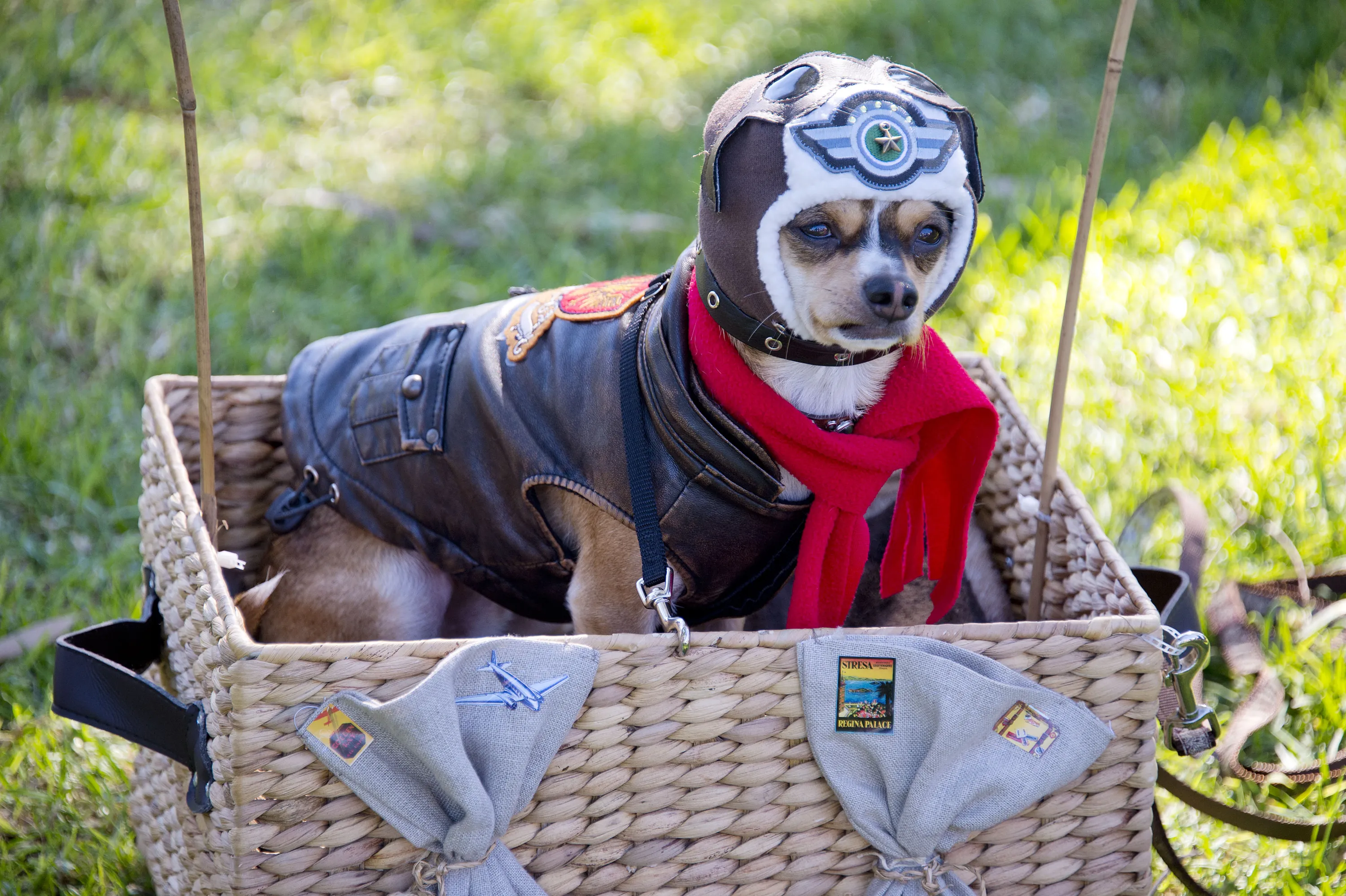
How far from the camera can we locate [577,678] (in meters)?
1.67

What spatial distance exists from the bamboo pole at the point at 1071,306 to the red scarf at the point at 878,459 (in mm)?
147

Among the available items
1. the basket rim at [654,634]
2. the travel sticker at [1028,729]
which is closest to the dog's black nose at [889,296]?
the basket rim at [654,634]

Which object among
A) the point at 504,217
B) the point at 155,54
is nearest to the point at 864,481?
the point at 504,217

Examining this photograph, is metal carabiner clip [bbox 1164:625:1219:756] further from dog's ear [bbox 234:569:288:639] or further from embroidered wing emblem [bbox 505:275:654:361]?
dog's ear [bbox 234:569:288:639]

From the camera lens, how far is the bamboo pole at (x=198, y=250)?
1.63m

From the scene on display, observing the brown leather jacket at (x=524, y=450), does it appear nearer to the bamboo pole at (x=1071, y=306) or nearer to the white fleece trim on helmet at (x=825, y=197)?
the white fleece trim on helmet at (x=825, y=197)

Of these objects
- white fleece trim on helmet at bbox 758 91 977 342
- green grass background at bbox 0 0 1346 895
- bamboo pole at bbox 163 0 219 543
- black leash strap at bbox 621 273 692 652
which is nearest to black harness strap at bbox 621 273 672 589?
black leash strap at bbox 621 273 692 652

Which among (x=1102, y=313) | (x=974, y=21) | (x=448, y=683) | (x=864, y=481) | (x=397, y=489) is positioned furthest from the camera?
(x=974, y=21)

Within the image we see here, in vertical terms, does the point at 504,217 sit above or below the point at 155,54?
below

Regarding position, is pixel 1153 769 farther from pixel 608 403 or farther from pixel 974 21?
pixel 974 21

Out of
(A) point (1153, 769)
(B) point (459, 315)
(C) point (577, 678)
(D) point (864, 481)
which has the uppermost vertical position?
(B) point (459, 315)

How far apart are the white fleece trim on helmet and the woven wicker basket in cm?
54

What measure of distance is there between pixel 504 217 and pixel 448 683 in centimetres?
324

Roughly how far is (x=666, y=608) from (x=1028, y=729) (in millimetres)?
586
